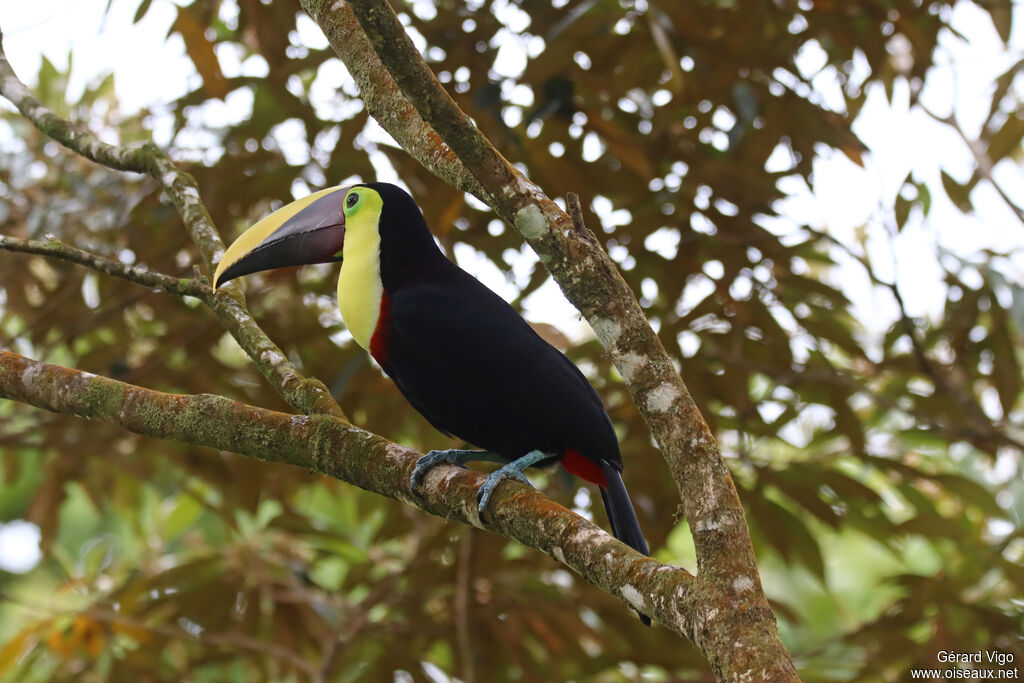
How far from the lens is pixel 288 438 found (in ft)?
5.77

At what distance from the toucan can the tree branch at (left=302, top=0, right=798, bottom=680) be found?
1.81 feet

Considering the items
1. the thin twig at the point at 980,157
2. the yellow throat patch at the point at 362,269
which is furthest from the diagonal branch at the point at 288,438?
the thin twig at the point at 980,157

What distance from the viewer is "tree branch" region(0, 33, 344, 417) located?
79.7 inches

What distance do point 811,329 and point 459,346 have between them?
4.91 feet

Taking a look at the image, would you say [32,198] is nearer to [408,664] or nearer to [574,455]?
[408,664]

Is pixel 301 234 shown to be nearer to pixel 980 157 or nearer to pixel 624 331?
pixel 624 331

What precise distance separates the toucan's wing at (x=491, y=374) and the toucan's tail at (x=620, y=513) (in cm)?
4

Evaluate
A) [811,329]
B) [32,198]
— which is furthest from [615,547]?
[32,198]

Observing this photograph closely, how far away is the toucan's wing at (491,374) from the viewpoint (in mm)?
1960

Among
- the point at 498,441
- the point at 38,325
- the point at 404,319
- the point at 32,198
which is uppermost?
the point at 32,198

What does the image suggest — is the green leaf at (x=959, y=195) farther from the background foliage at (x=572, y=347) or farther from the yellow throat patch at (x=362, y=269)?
the yellow throat patch at (x=362, y=269)

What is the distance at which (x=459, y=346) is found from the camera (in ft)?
6.46

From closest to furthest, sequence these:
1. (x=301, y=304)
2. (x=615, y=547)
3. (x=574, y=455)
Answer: (x=615, y=547)
(x=574, y=455)
(x=301, y=304)

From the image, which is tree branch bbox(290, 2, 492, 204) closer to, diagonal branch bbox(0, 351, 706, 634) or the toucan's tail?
diagonal branch bbox(0, 351, 706, 634)
